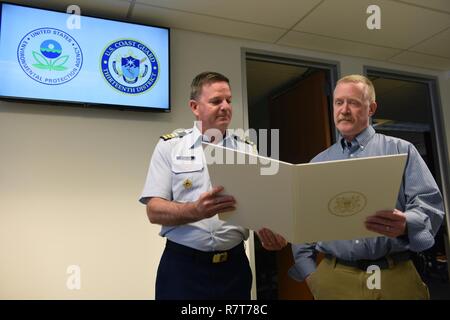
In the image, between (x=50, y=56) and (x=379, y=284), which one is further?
(x=50, y=56)

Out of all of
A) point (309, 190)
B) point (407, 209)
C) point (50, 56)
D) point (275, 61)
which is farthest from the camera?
point (275, 61)

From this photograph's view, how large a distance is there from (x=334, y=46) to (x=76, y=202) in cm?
223

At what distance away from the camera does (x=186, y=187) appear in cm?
139

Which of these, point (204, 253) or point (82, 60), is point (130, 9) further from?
point (204, 253)

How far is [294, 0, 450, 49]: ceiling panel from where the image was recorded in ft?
7.55

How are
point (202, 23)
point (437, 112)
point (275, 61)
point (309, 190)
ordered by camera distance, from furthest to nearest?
point (437, 112) < point (275, 61) < point (202, 23) < point (309, 190)

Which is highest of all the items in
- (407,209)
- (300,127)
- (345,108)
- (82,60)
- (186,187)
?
(82,60)

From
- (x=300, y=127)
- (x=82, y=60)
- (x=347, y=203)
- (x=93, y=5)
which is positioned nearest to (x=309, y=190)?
(x=347, y=203)

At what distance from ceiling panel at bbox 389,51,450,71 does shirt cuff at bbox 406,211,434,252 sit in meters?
2.34

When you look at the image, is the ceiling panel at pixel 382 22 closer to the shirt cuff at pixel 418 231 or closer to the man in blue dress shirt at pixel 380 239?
the man in blue dress shirt at pixel 380 239

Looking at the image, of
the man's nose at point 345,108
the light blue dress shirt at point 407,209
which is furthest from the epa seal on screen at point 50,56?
the light blue dress shirt at point 407,209

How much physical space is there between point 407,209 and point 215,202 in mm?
646

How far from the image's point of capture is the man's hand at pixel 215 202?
1.06m

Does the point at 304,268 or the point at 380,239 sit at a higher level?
the point at 380,239
